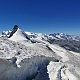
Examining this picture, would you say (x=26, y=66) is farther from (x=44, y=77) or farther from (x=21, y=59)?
(x=44, y=77)

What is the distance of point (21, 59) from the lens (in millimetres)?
23469

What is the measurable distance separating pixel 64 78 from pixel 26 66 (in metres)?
5.89

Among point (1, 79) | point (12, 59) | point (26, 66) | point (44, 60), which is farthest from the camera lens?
point (44, 60)

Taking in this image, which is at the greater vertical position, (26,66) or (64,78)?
(26,66)

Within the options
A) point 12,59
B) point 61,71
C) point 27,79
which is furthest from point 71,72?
point 12,59

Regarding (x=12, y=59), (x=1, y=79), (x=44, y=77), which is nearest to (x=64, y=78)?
(x=44, y=77)

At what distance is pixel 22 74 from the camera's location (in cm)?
2248

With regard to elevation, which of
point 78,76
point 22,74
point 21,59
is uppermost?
point 21,59

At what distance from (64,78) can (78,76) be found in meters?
2.50

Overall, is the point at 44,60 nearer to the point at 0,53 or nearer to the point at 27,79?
the point at 27,79

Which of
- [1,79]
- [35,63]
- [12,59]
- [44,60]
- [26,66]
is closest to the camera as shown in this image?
[1,79]

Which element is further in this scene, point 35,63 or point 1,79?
point 35,63

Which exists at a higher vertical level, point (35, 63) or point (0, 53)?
point (0, 53)

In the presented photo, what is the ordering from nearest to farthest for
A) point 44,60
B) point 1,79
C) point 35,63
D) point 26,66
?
point 1,79 → point 26,66 → point 35,63 → point 44,60
